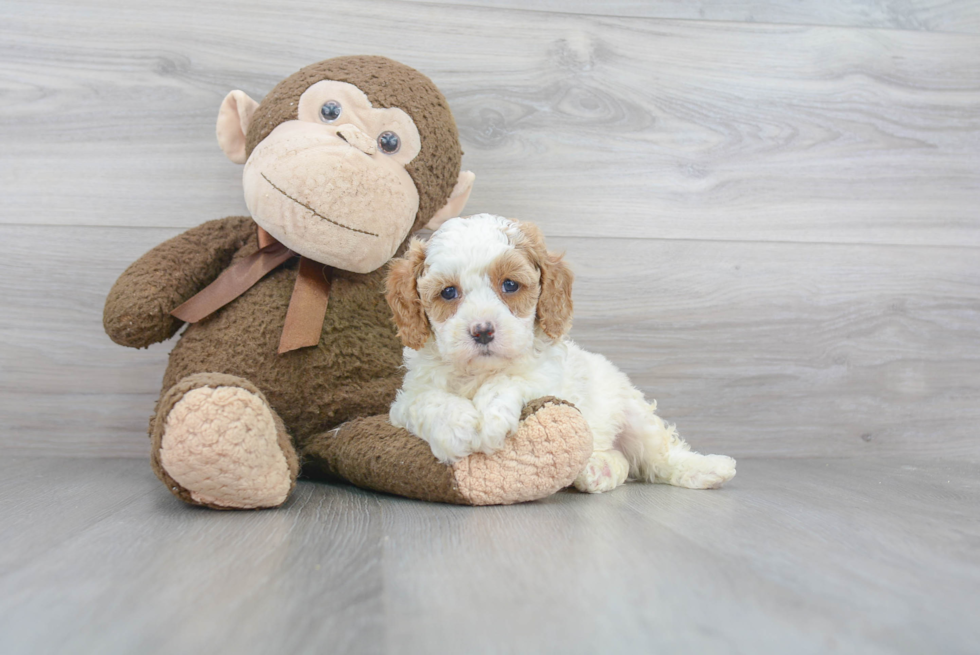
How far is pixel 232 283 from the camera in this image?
1194 mm

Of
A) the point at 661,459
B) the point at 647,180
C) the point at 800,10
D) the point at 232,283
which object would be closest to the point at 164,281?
the point at 232,283

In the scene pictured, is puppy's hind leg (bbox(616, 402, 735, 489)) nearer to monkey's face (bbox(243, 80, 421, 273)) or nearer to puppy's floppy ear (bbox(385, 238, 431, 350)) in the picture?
puppy's floppy ear (bbox(385, 238, 431, 350))

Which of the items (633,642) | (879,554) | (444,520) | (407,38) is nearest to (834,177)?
(407,38)

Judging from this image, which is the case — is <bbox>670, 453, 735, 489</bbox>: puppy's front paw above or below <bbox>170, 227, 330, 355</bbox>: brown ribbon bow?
below

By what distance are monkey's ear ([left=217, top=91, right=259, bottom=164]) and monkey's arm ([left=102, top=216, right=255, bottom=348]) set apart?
0.13m

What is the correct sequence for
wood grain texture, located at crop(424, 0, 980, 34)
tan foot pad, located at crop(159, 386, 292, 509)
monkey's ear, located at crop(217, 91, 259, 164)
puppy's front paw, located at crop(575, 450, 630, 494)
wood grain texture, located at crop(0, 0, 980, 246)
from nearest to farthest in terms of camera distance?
tan foot pad, located at crop(159, 386, 292, 509), puppy's front paw, located at crop(575, 450, 630, 494), monkey's ear, located at crop(217, 91, 259, 164), wood grain texture, located at crop(0, 0, 980, 246), wood grain texture, located at crop(424, 0, 980, 34)

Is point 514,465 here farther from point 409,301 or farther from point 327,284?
point 327,284

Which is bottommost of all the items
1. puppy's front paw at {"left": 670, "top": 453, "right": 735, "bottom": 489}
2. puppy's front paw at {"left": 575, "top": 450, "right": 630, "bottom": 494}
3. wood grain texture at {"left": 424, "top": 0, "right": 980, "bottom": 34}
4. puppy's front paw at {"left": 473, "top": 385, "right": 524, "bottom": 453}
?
puppy's front paw at {"left": 670, "top": 453, "right": 735, "bottom": 489}

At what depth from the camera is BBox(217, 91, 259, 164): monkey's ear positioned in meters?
1.24

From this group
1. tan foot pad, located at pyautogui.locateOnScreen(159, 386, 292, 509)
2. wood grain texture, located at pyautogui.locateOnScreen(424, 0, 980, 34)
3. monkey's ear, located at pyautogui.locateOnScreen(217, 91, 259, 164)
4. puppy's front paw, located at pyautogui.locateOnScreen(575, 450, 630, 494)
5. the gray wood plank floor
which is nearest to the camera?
the gray wood plank floor

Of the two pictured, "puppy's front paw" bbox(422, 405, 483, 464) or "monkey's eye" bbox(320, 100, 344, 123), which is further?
"monkey's eye" bbox(320, 100, 344, 123)

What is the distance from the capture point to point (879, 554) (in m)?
0.78

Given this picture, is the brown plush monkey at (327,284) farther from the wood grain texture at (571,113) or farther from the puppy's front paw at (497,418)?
the wood grain texture at (571,113)

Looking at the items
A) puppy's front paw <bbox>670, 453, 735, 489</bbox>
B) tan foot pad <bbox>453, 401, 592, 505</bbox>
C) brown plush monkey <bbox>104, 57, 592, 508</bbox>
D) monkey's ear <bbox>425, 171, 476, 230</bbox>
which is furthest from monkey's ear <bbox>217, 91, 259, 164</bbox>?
puppy's front paw <bbox>670, 453, 735, 489</bbox>
